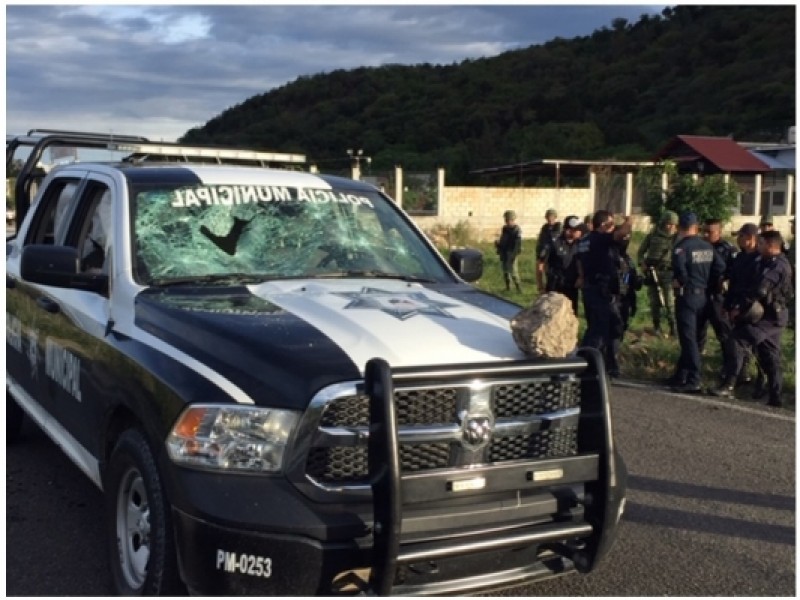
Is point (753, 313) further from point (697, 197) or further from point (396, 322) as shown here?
point (697, 197)

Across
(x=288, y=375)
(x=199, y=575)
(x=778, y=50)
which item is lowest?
(x=199, y=575)

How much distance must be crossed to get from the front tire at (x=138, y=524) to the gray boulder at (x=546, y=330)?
141 centimetres

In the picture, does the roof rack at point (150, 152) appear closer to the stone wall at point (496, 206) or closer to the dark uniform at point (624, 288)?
the dark uniform at point (624, 288)

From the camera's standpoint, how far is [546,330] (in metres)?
3.60

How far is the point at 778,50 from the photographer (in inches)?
3152

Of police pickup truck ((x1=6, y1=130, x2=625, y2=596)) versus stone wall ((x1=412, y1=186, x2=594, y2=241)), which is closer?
police pickup truck ((x1=6, y1=130, x2=625, y2=596))

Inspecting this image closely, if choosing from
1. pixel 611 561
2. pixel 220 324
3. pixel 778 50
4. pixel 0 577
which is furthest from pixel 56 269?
pixel 778 50

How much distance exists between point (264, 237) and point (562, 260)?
860cm

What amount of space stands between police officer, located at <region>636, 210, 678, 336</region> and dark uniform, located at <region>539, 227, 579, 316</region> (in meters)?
0.89

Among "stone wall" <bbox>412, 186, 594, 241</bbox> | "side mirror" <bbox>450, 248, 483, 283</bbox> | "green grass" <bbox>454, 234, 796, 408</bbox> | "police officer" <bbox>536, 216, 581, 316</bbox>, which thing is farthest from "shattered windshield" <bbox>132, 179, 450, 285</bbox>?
"stone wall" <bbox>412, 186, 594, 241</bbox>

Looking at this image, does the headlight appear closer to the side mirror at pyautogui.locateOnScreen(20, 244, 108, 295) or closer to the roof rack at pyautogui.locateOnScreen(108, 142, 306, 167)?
the side mirror at pyautogui.locateOnScreen(20, 244, 108, 295)

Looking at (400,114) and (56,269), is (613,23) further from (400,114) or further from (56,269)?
(56,269)

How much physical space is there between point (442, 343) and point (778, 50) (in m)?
84.9

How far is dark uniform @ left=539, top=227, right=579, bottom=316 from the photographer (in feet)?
36.8
